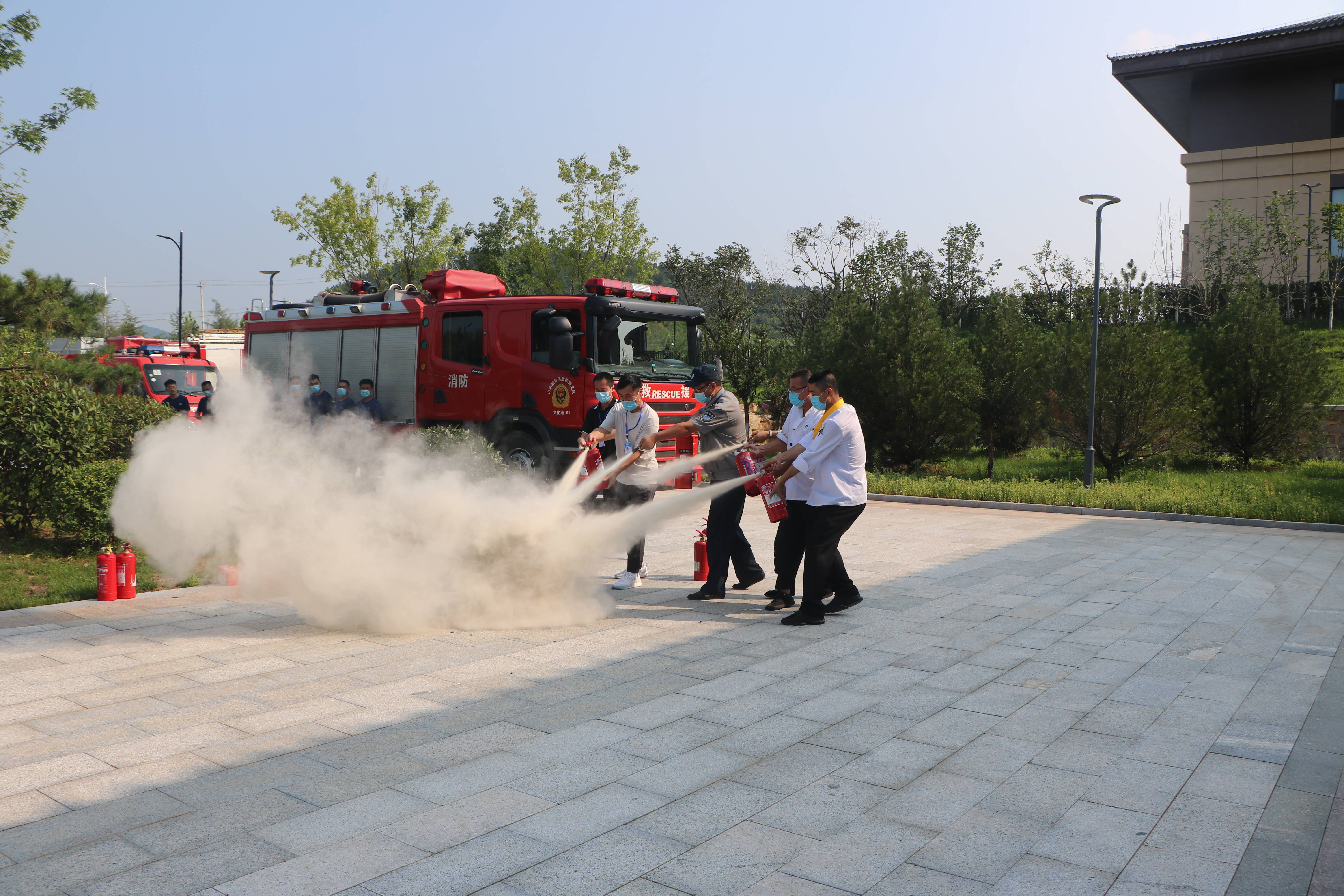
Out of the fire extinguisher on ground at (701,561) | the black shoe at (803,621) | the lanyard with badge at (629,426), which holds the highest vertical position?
the lanyard with badge at (629,426)

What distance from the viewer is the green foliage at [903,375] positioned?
63.1 ft

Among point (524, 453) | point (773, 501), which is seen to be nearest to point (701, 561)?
point (773, 501)

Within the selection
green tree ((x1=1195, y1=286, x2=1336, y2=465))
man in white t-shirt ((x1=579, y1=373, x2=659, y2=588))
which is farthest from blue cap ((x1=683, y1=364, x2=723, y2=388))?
green tree ((x1=1195, y1=286, x2=1336, y2=465))

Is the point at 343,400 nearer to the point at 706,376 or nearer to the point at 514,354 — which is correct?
the point at 514,354

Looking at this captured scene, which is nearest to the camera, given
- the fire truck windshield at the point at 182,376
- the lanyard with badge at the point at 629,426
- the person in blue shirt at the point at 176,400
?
the lanyard with badge at the point at 629,426

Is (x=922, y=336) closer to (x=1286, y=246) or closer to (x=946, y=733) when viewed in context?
(x=946, y=733)

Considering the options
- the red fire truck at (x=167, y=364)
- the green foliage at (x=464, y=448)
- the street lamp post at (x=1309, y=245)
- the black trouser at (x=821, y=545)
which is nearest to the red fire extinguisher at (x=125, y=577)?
the green foliage at (x=464, y=448)

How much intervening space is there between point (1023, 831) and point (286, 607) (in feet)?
19.8

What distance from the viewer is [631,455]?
27.9 feet

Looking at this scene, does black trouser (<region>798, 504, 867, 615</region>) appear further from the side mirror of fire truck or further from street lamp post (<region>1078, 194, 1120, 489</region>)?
street lamp post (<region>1078, 194, 1120, 489</region>)

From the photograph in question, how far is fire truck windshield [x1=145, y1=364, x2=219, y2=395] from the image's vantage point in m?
22.4

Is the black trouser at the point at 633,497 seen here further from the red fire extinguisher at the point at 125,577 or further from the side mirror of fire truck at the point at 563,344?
the side mirror of fire truck at the point at 563,344

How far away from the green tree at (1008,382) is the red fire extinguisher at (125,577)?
15.8 meters

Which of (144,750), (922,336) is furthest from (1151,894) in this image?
(922,336)
